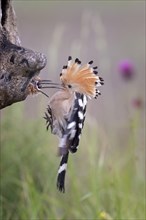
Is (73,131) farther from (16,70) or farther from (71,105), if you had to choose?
(16,70)

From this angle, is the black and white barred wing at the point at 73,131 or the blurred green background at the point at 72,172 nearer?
the black and white barred wing at the point at 73,131

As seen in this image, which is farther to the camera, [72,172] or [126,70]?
[126,70]

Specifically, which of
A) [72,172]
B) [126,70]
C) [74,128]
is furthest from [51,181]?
[74,128]

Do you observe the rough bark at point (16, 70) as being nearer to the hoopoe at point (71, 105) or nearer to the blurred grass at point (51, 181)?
the hoopoe at point (71, 105)

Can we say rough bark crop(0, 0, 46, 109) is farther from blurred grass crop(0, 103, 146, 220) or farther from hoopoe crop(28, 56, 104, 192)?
blurred grass crop(0, 103, 146, 220)

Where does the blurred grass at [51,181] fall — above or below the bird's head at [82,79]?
below

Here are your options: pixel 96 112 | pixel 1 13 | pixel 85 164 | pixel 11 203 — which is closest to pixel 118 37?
pixel 96 112

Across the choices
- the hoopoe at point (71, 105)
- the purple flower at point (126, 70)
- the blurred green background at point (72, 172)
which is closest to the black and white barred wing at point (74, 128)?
the hoopoe at point (71, 105)

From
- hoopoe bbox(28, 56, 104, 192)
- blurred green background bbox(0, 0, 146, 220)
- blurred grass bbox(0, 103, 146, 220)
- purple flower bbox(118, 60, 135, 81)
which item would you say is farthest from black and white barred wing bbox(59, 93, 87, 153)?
purple flower bbox(118, 60, 135, 81)
